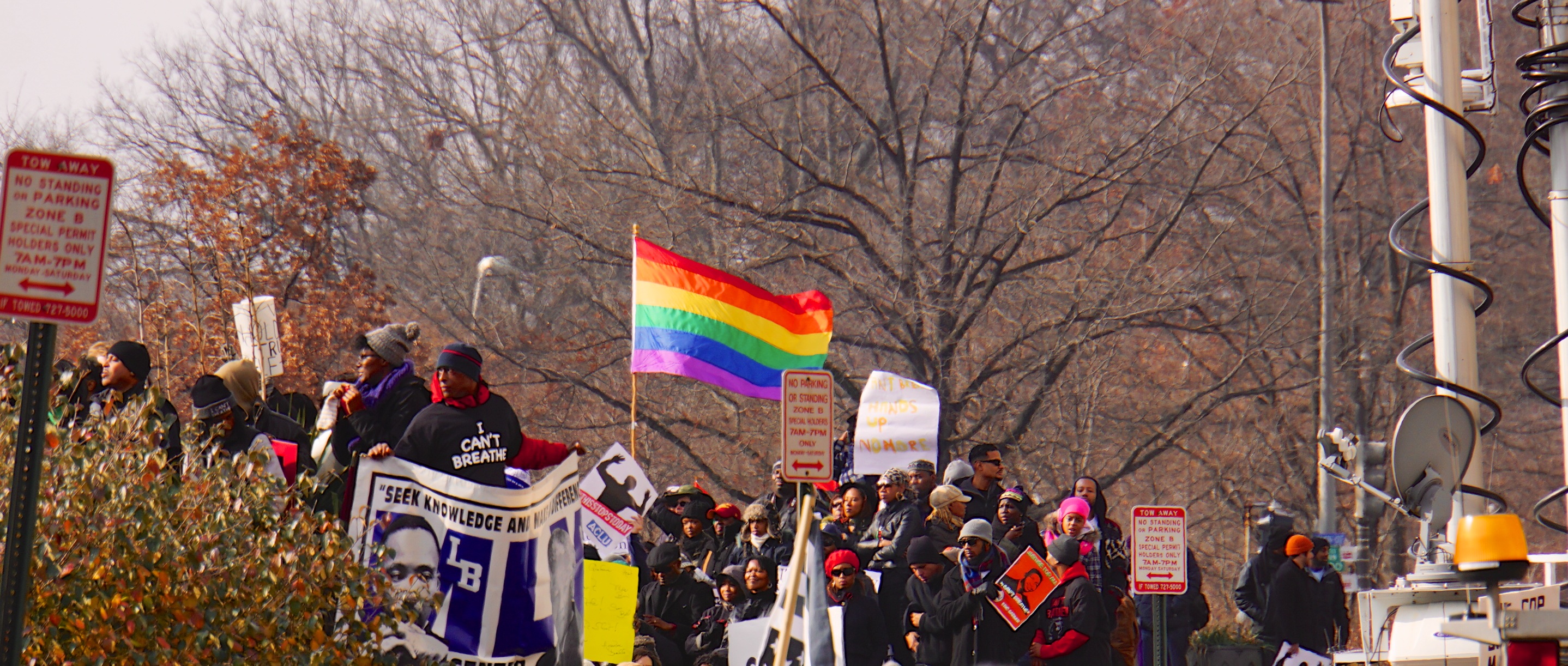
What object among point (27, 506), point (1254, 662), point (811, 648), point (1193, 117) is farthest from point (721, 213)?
point (27, 506)

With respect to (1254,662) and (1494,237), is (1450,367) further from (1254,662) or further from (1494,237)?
(1494,237)

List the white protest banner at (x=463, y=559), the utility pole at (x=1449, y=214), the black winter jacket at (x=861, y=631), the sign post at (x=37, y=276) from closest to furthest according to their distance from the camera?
the sign post at (x=37, y=276), the utility pole at (x=1449, y=214), the white protest banner at (x=463, y=559), the black winter jacket at (x=861, y=631)

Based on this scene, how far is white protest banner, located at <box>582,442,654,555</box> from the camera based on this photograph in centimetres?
1234

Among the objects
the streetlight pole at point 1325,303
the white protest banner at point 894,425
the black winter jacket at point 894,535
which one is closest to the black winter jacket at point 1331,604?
the white protest banner at point 894,425

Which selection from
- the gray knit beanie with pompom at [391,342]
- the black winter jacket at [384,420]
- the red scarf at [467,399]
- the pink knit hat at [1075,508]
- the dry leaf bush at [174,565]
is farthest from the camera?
the pink knit hat at [1075,508]

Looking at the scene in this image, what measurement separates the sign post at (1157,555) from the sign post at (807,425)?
8.00 feet

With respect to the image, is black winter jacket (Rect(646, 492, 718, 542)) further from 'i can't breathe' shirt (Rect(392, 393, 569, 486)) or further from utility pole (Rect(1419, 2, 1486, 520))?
utility pole (Rect(1419, 2, 1486, 520))

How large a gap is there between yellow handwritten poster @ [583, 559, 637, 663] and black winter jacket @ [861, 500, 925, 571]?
2213 mm

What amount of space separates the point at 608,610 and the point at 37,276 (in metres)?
5.21

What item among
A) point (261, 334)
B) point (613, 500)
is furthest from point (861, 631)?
point (261, 334)

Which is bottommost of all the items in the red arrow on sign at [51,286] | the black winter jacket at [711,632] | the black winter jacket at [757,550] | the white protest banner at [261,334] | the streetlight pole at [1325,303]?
the black winter jacket at [711,632]

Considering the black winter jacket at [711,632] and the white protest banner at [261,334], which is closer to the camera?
the black winter jacket at [711,632]

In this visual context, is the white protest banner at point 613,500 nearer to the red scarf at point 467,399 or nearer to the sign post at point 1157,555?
the sign post at point 1157,555

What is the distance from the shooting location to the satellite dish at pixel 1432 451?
6.79 meters
